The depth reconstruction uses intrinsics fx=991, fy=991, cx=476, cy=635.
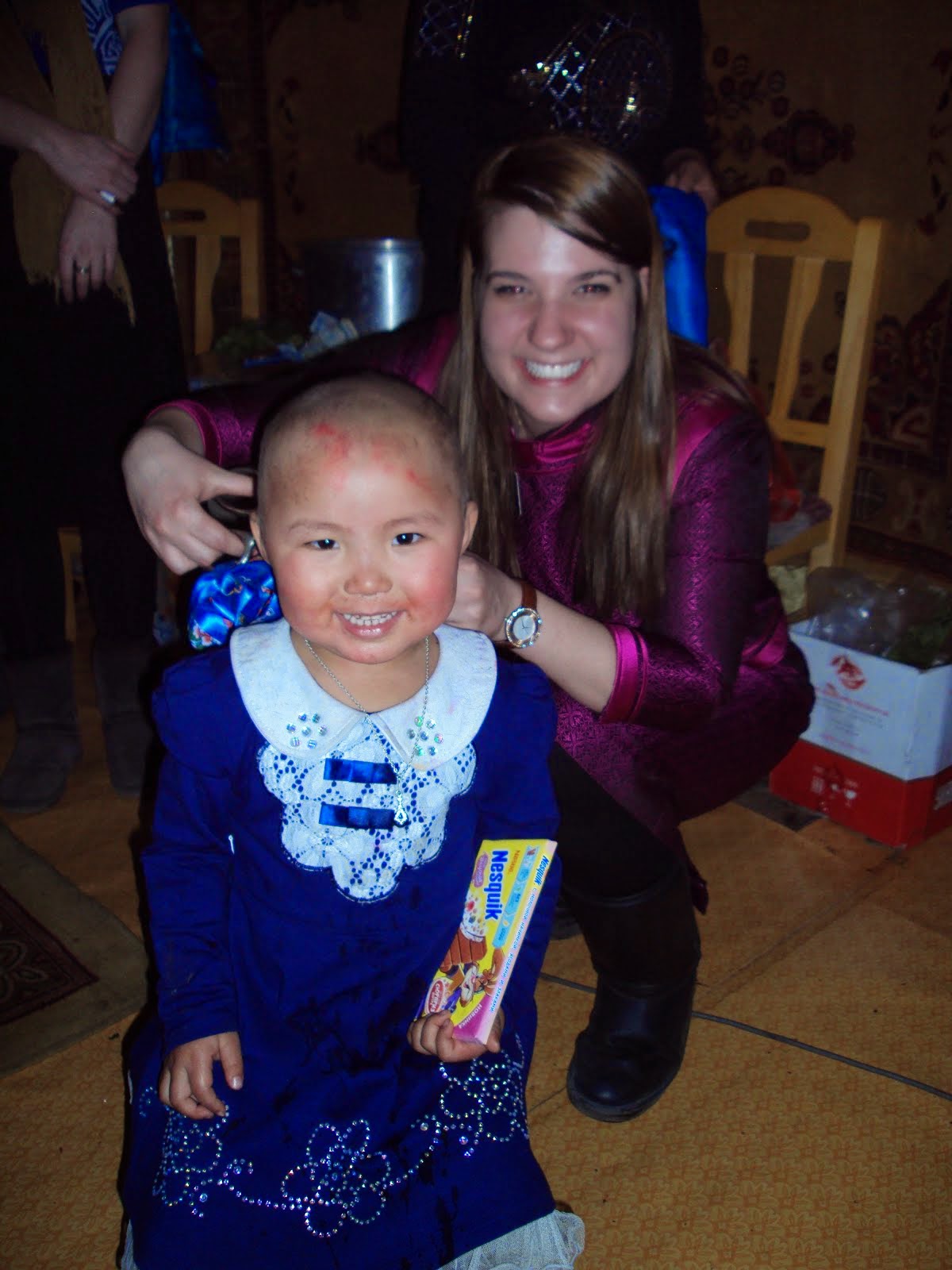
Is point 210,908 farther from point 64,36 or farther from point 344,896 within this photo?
point 64,36

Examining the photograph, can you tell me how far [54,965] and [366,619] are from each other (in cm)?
95

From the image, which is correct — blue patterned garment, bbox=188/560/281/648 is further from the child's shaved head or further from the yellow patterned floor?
the yellow patterned floor

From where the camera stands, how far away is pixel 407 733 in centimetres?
92

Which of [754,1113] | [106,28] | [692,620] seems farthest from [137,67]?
[754,1113]

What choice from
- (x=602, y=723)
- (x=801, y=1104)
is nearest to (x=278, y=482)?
(x=602, y=723)

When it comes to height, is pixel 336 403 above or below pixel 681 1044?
above

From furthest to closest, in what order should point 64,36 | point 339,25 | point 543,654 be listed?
1. point 339,25
2. point 64,36
3. point 543,654

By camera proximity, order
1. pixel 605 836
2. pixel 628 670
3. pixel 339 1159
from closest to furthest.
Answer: pixel 339 1159, pixel 628 670, pixel 605 836

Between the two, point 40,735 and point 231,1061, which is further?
point 40,735

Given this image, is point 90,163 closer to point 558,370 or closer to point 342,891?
point 558,370

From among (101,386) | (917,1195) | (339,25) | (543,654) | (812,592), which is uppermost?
(339,25)

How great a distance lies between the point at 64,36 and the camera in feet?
4.69

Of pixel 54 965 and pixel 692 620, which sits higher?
pixel 692 620

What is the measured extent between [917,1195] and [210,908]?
86cm
